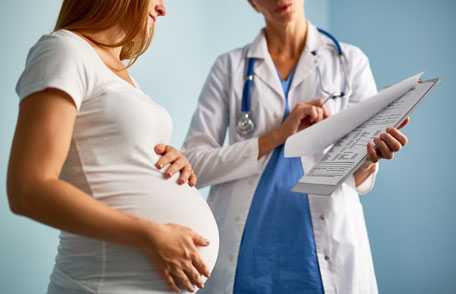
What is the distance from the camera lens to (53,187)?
2.60 feet

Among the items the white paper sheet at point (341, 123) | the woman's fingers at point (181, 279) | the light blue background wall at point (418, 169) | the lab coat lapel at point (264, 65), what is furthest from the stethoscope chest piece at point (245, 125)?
the light blue background wall at point (418, 169)

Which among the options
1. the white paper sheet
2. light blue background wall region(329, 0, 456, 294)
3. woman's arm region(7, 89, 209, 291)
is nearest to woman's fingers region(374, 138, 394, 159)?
the white paper sheet

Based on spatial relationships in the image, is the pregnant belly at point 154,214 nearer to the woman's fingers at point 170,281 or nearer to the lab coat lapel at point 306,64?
the woman's fingers at point 170,281

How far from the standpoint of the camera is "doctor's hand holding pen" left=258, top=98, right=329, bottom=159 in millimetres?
1401

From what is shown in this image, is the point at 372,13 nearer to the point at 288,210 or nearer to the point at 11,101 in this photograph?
the point at 288,210

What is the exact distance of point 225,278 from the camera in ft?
4.58

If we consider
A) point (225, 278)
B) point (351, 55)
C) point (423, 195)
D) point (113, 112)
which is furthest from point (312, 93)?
point (423, 195)

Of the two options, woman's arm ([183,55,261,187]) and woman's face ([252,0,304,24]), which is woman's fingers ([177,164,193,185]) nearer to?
woman's arm ([183,55,261,187])

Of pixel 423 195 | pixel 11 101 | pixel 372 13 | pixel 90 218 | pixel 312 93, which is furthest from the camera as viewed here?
pixel 372 13

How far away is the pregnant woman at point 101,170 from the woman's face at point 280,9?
22.4 inches

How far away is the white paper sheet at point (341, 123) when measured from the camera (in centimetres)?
131

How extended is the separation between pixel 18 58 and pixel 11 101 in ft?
0.35

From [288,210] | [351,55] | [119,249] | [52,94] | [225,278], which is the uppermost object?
[52,94]

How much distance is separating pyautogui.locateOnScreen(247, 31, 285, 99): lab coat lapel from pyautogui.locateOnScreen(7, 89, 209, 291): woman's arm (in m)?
0.77
